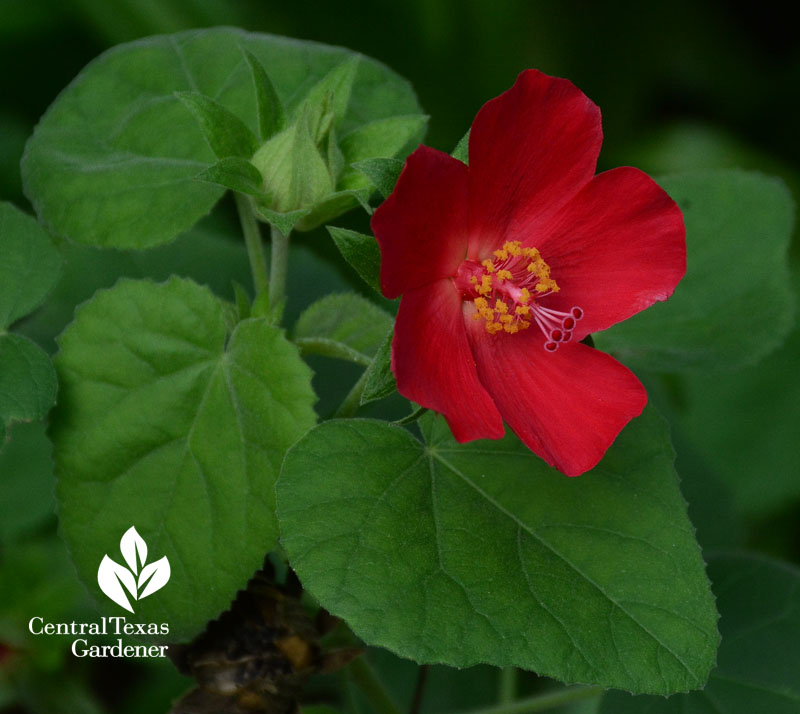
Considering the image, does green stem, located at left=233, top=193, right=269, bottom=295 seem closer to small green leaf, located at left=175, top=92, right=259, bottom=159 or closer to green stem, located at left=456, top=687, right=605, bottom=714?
small green leaf, located at left=175, top=92, right=259, bottom=159

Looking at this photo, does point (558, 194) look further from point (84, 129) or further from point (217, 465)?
point (84, 129)

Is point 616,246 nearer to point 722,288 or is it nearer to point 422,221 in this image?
point 422,221

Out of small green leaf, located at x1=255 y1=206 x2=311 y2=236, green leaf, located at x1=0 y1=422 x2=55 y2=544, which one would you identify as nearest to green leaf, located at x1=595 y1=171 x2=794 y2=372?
small green leaf, located at x1=255 y1=206 x2=311 y2=236

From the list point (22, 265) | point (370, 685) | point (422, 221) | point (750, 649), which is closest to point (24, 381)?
point (22, 265)

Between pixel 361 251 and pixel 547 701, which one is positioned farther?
pixel 547 701

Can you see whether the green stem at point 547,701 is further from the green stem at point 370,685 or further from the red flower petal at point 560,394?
the red flower petal at point 560,394

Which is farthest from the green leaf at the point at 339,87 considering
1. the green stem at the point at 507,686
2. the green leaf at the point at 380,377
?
the green stem at the point at 507,686
